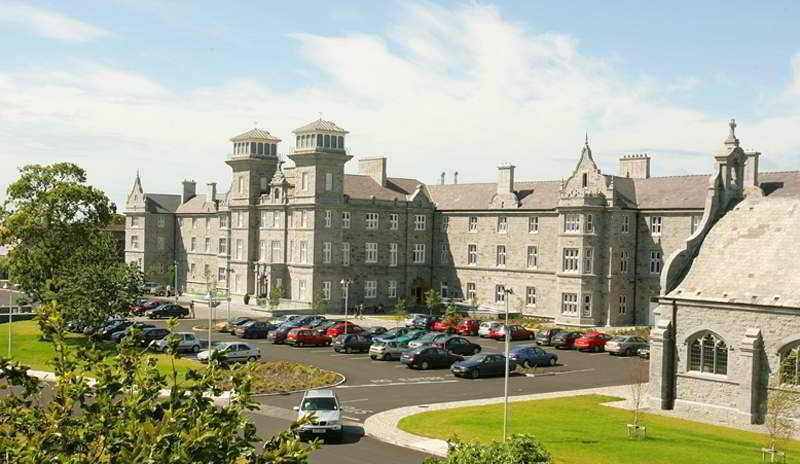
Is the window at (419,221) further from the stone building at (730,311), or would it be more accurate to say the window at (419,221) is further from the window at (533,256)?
the stone building at (730,311)

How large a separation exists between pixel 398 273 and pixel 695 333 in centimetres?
4611

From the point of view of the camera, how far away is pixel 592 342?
5719 centimetres

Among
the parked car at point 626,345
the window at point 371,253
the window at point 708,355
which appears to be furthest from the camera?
the window at point 371,253

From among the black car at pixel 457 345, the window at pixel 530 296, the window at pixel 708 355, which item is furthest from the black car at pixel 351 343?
the window at pixel 530 296

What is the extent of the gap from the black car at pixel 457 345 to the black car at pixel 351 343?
4.67 metres

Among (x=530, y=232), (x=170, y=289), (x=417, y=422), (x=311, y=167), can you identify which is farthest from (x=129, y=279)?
(x=170, y=289)

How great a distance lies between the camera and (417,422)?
33469 millimetres

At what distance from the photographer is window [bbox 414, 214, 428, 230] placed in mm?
82625

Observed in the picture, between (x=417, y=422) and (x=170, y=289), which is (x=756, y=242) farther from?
(x=170, y=289)

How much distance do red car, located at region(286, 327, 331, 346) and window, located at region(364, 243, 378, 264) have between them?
74.9 ft

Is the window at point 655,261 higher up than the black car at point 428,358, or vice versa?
the window at point 655,261

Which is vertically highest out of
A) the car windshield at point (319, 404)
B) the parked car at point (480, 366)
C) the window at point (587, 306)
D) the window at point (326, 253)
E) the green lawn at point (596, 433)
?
the window at point (326, 253)

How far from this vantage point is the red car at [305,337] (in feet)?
184

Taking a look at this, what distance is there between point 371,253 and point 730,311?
46.5 meters
